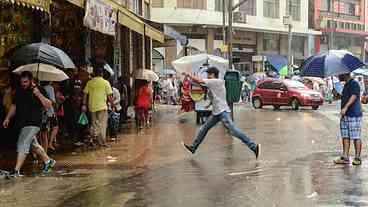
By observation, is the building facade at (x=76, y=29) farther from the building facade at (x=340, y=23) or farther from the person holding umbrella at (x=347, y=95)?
the building facade at (x=340, y=23)

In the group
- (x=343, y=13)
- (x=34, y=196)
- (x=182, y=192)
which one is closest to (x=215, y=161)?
(x=182, y=192)

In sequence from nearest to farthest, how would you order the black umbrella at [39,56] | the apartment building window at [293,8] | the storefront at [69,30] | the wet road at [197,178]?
the wet road at [197,178], the black umbrella at [39,56], the storefront at [69,30], the apartment building window at [293,8]

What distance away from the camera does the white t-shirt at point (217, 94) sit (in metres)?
12.5

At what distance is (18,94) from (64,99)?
4525 millimetres

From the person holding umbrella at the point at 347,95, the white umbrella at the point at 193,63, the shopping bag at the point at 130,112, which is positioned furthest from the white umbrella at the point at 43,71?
the shopping bag at the point at 130,112

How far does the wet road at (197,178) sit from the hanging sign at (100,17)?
2663 millimetres

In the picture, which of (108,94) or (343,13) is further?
(343,13)

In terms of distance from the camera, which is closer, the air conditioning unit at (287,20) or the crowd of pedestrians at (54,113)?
the crowd of pedestrians at (54,113)

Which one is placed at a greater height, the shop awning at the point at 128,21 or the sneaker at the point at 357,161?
the shop awning at the point at 128,21

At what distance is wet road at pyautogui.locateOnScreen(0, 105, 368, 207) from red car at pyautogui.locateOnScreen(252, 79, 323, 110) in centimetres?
1577

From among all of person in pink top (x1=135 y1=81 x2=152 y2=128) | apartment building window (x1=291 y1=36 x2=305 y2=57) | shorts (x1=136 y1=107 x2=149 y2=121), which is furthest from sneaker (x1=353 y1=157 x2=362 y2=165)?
apartment building window (x1=291 y1=36 x2=305 y2=57)

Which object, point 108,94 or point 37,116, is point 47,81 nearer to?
point 108,94

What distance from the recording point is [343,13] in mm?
64375

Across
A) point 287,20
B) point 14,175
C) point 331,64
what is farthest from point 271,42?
point 14,175
